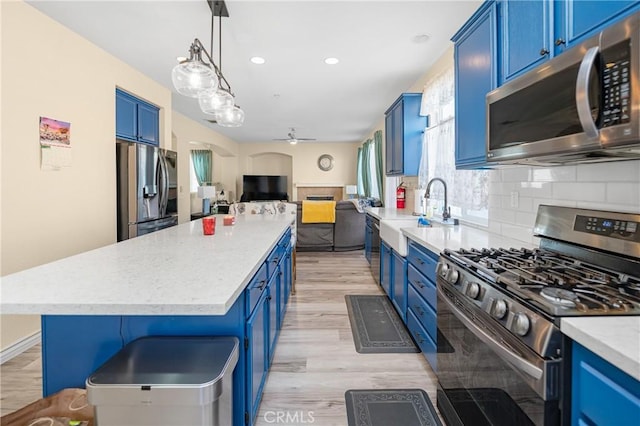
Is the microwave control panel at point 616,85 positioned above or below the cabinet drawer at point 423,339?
above

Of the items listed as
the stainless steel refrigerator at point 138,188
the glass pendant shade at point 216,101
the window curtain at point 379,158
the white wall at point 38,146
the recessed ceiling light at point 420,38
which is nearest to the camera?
the glass pendant shade at point 216,101

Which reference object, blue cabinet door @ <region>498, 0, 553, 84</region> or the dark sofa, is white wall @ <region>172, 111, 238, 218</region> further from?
blue cabinet door @ <region>498, 0, 553, 84</region>

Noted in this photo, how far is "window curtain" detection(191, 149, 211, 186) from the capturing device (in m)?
9.60

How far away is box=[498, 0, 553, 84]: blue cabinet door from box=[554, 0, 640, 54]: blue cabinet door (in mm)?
57

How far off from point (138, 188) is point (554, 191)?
3765 mm

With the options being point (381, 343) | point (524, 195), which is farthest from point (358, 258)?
point (524, 195)

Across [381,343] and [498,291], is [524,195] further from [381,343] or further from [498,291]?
[381,343]

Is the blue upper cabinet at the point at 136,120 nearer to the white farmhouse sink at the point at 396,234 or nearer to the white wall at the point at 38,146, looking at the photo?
the white wall at the point at 38,146

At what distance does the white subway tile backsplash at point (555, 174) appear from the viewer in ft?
5.55

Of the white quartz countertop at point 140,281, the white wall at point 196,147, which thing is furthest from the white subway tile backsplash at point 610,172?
the white wall at point 196,147

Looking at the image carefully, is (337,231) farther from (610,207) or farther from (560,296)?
(560,296)

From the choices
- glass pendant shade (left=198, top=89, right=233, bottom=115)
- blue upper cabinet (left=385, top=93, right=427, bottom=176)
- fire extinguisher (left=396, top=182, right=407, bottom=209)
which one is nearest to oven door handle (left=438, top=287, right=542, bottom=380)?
glass pendant shade (left=198, top=89, right=233, bottom=115)

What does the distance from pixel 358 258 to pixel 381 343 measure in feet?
10.6

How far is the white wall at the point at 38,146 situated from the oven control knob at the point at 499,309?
3.17 m
